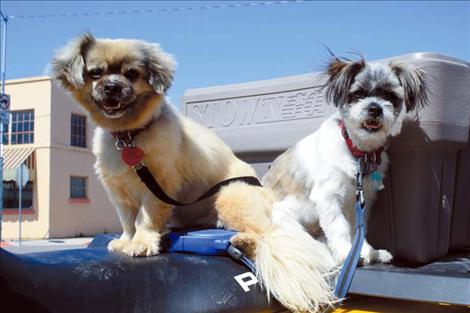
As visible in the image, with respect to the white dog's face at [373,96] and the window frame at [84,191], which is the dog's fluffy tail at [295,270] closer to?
the white dog's face at [373,96]

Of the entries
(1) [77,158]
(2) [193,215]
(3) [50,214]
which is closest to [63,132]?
(1) [77,158]

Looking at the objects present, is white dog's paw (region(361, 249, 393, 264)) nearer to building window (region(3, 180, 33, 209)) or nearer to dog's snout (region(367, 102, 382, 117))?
dog's snout (region(367, 102, 382, 117))

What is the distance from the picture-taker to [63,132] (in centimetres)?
2391

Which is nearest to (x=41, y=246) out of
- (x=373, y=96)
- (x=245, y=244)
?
(x=245, y=244)

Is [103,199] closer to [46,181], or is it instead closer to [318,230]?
[46,181]

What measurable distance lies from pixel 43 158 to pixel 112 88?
22.3 m

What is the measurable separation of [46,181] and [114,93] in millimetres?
22287

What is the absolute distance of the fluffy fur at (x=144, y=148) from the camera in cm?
294

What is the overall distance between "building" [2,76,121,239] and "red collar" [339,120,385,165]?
2149 cm

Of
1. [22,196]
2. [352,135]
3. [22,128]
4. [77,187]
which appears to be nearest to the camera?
[352,135]

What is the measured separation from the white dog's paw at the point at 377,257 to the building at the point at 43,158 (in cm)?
2175

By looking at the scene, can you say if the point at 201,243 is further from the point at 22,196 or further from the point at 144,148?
the point at 22,196

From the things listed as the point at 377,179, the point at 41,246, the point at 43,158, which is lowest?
the point at 41,246

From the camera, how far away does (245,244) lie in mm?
2664
